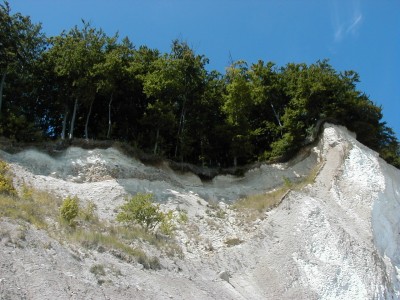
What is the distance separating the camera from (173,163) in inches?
1043

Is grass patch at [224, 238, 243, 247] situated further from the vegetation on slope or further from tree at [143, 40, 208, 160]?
tree at [143, 40, 208, 160]

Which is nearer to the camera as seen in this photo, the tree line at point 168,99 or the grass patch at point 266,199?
the grass patch at point 266,199

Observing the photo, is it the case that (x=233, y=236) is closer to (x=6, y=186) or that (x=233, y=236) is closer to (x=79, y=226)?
(x=79, y=226)

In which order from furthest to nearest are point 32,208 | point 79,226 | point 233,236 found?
point 233,236 < point 79,226 < point 32,208

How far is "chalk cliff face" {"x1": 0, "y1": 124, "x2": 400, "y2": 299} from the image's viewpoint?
14.1 metres

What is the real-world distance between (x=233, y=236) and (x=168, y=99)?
10704 millimetres

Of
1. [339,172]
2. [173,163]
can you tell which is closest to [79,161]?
[173,163]

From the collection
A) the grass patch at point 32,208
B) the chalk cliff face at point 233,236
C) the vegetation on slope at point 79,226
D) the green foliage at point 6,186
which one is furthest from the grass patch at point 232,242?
the green foliage at point 6,186

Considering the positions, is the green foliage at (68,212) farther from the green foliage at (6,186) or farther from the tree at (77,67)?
the tree at (77,67)

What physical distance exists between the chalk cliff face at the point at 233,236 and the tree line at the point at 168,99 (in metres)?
2.27

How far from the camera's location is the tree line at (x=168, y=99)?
89.8ft

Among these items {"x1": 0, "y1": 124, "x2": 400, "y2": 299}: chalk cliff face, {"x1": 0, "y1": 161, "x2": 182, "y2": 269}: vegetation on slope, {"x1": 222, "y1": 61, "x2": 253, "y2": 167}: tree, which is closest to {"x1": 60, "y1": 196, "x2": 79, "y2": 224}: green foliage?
{"x1": 0, "y1": 161, "x2": 182, "y2": 269}: vegetation on slope

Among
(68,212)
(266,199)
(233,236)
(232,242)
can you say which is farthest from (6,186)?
(266,199)

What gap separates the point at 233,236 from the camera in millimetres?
20266
